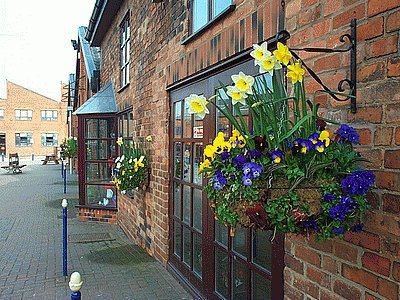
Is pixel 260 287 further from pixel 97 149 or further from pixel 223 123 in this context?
pixel 97 149

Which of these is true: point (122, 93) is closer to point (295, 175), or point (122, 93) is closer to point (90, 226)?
point (90, 226)

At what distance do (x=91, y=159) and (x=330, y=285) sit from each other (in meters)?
7.85

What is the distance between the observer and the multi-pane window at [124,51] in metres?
8.02

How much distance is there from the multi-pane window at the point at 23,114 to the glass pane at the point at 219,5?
5257 centimetres

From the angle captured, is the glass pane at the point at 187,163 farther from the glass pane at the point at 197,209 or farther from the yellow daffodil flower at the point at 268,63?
the yellow daffodil flower at the point at 268,63

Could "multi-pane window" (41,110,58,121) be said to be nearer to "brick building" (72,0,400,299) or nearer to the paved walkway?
the paved walkway

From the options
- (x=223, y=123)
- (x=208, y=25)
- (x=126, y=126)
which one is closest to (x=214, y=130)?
(x=223, y=123)

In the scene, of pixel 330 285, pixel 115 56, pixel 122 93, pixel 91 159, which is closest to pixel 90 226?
pixel 91 159

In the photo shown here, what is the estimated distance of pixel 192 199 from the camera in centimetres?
450

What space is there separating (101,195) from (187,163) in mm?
5204

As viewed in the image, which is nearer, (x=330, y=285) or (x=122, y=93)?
(x=330, y=285)

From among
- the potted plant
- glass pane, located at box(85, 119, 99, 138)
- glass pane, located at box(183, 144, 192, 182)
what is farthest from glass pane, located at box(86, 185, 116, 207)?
glass pane, located at box(183, 144, 192, 182)

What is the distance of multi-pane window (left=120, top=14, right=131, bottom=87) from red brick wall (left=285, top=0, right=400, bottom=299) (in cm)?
623

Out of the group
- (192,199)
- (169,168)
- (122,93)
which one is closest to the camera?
(192,199)
